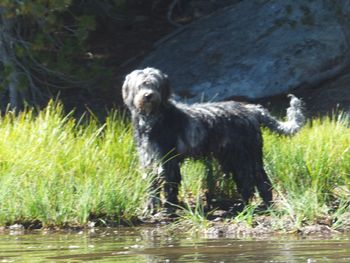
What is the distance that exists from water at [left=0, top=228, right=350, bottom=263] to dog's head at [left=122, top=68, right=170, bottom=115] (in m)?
1.40

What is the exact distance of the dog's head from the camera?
11.1 m

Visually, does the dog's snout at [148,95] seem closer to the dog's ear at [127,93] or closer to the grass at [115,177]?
the dog's ear at [127,93]

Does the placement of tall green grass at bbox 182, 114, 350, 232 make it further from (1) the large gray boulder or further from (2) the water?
(1) the large gray boulder

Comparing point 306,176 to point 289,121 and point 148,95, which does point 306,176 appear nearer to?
point 289,121

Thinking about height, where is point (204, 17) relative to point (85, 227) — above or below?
above

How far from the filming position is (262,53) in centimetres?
1748

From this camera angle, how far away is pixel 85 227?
34.9ft

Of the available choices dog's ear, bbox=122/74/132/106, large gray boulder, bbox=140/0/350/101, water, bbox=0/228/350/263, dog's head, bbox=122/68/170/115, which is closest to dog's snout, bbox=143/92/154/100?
dog's head, bbox=122/68/170/115

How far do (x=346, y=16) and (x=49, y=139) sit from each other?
268 inches

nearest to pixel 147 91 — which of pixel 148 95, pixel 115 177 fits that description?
pixel 148 95

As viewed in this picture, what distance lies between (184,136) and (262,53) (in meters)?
6.41

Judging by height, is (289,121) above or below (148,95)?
below

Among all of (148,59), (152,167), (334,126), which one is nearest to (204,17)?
(148,59)

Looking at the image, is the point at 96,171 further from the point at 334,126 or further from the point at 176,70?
the point at 176,70
